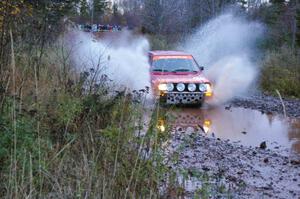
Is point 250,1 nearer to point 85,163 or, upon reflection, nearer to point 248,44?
point 248,44

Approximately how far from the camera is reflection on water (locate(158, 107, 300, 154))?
31.6 feet

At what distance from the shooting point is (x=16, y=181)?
4.00 m

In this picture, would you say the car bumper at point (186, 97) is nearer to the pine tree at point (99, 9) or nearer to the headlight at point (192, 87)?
the headlight at point (192, 87)

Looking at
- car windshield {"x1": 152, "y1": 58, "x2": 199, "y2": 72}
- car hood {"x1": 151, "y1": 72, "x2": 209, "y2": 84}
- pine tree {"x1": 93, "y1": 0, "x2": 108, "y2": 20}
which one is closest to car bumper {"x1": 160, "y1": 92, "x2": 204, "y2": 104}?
car hood {"x1": 151, "y1": 72, "x2": 209, "y2": 84}

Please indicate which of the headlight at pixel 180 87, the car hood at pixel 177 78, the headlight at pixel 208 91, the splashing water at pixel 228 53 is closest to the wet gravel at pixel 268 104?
the splashing water at pixel 228 53

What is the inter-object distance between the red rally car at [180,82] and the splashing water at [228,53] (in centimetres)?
95

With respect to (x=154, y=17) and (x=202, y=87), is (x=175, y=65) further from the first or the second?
(x=154, y=17)

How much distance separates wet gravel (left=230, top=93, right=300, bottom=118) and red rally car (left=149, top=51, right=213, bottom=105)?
1.63 m

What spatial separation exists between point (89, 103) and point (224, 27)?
24519 millimetres

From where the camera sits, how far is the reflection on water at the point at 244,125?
31.6 feet

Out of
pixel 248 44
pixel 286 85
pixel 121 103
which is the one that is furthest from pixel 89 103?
pixel 248 44

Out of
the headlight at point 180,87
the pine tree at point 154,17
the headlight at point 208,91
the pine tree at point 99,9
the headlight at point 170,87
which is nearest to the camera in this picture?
the headlight at point 170,87

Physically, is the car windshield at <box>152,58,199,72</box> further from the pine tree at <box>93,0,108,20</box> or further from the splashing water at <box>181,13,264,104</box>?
the pine tree at <box>93,0,108,20</box>

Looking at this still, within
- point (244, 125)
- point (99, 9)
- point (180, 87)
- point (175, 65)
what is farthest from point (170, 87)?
point (99, 9)
